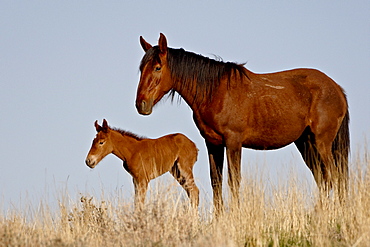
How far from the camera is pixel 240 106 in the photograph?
8852 mm

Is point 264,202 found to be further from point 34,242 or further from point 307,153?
point 34,242

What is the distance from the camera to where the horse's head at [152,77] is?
8.64 m

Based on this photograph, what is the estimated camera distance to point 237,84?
9.01 metres

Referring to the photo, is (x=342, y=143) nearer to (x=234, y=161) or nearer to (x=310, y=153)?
(x=310, y=153)

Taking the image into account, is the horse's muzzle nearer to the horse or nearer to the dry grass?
the horse

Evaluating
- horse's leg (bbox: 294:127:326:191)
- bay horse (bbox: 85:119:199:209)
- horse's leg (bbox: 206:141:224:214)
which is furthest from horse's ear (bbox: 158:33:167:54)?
bay horse (bbox: 85:119:199:209)

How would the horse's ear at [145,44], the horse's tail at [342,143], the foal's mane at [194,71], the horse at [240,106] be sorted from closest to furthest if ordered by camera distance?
the horse at [240,106], the foal's mane at [194,71], the horse's ear at [145,44], the horse's tail at [342,143]

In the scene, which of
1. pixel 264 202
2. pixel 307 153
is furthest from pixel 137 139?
pixel 264 202

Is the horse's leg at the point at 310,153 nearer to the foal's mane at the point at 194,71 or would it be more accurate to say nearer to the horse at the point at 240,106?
the horse at the point at 240,106

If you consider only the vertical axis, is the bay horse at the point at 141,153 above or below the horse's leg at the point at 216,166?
above

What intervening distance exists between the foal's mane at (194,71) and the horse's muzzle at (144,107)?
475 mm

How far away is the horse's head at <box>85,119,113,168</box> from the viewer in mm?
13586

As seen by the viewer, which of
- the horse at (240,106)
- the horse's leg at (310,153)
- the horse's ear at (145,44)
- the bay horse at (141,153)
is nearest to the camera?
the horse at (240,106)

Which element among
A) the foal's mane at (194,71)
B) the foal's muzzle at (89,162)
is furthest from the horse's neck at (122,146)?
the foal's mane at (194,71)
